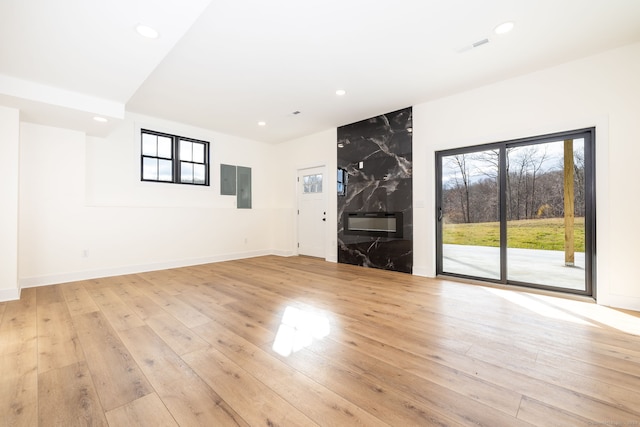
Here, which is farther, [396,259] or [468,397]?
[396,259]

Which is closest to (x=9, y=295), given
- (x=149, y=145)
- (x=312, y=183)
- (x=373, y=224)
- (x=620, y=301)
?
(x=149, y=145)

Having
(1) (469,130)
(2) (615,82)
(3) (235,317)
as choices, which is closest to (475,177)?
(1) (469,130)

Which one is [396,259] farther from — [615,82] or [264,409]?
[264,409]

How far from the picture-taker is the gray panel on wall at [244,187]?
6324 millimetres

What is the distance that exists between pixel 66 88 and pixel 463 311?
5.08m

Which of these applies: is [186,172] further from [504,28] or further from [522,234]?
[522,234]

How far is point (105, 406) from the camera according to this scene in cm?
144

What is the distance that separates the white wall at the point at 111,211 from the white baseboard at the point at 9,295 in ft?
1.97

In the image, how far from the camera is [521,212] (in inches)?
144

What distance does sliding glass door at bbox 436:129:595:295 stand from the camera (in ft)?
10.7

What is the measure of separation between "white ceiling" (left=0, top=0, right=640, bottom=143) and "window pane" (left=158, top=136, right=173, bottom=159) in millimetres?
1067

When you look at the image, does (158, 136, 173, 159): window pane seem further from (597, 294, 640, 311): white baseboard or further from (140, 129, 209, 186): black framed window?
(597, 294, 640, 311): white baseboard

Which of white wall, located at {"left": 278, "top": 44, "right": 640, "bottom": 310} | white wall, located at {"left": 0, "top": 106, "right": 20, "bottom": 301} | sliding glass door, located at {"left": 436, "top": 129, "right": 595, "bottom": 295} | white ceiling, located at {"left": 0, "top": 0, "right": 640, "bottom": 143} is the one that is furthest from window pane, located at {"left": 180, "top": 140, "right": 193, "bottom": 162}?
white wall, located at {"left": 278, "top": 44, "right": 640, "bottom": 310}

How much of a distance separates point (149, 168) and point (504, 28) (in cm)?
553
